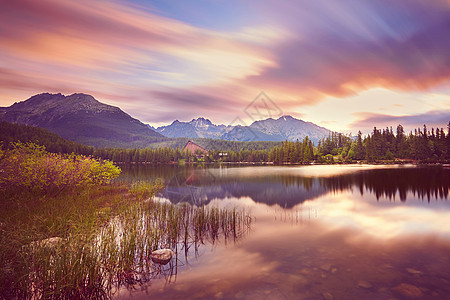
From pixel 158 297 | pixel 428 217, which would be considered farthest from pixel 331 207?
pixel 158 297

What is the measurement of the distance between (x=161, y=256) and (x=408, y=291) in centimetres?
1188

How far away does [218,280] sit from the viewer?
10570mm

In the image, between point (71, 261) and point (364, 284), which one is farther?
point (364, 284)

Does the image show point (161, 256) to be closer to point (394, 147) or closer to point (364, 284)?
point (364, 284)

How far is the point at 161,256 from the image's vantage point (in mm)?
11547

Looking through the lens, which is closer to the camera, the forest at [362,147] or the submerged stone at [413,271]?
the submerged stone at [413,271]

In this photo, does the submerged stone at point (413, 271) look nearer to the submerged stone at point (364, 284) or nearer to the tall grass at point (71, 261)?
the submerged stone at point (364, 284)

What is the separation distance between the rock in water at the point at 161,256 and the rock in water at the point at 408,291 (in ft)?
36.1

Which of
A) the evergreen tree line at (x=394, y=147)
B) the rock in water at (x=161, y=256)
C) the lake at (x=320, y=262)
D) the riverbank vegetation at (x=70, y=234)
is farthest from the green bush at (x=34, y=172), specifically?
the evergreen tree line at (x=394, y=147)

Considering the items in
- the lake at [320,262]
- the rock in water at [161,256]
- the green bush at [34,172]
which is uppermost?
the green bush at [34,172]

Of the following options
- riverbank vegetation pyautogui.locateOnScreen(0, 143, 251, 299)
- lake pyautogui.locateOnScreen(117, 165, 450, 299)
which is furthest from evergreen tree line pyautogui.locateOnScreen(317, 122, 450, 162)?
riverbank vegetation pyautogui.locateOnScreen(0, 143, 251, 299)

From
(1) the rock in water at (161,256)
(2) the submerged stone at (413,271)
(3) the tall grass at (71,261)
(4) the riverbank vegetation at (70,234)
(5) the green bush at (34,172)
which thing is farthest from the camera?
(5) the green bush at (34,172)

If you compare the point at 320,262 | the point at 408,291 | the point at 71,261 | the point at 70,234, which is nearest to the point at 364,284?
the point at 408,291

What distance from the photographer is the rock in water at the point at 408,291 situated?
9367 millimetres
